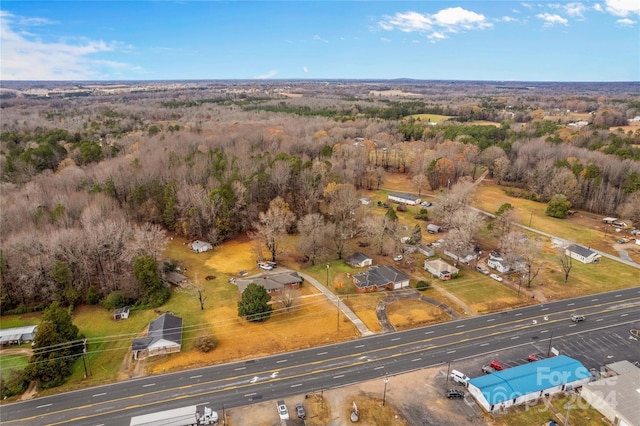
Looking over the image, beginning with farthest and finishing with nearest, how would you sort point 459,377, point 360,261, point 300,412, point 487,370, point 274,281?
point 360,261
point 274,281
point 487,370
point 459,377
point 300,412

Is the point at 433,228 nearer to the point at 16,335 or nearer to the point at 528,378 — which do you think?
the point at 528,378

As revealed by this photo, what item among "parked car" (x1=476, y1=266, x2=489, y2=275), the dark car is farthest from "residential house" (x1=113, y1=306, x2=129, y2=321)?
"parked car" (x1=476, y1=266, x2=489, y2=275)

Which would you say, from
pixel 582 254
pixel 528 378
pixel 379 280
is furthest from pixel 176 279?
pixel 582 254

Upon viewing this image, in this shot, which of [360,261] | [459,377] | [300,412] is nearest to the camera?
[300,412]

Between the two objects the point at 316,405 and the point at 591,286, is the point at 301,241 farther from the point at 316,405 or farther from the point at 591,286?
the point at 591,286

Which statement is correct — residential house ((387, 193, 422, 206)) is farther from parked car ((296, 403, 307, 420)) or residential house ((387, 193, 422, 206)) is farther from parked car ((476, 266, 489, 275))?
parked car ((296, 403, 307, 420))

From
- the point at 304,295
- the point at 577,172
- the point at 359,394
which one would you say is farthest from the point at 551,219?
the point at 359,394
